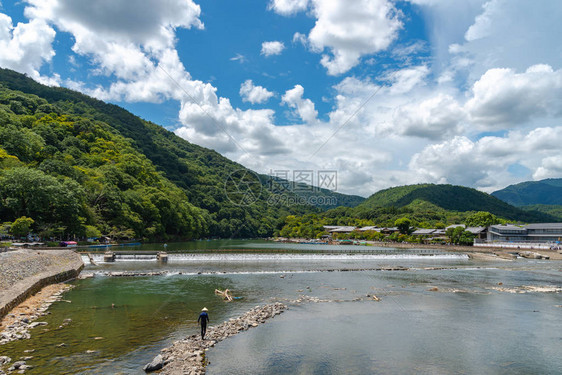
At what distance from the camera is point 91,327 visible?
13.8 m

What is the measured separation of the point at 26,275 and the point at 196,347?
16287mm

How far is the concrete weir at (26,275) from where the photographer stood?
1560cm

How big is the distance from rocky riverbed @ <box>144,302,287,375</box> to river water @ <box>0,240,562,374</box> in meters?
0.41

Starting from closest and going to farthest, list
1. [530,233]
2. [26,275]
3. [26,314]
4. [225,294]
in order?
[26,314] < [225,294] < [26,275] < [530,233]

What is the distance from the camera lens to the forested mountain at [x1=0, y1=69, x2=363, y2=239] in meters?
49.2

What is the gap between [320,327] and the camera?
49.2 feet

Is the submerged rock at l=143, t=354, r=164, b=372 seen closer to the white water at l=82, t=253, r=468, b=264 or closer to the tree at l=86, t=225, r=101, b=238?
the white water at l=82, t=253, r=468, b=264

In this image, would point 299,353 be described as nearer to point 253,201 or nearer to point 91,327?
point 91,327

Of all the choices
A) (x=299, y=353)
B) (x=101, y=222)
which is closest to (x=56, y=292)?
(x=299, y=353)

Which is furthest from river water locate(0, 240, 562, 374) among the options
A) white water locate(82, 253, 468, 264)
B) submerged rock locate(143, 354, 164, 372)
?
white water locate(82, 253, 468, 264)

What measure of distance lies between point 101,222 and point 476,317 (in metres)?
64.5

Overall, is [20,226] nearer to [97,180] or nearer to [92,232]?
[92,232]

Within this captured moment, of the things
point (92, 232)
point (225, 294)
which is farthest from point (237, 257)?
point (92, 232)

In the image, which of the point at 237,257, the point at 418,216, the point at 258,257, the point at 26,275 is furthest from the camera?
the point at 418,216
